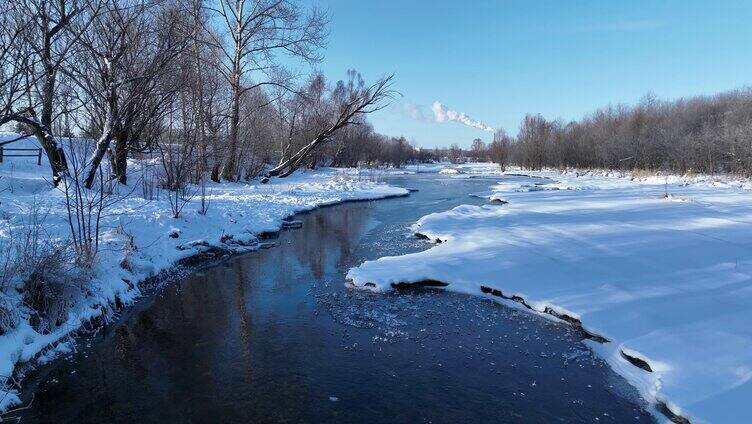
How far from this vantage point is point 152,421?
438 centimetres

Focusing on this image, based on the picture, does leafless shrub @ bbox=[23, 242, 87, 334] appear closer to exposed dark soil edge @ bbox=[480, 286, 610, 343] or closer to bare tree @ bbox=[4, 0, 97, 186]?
bare tree @ bbox=[4, 0, 97, 186]

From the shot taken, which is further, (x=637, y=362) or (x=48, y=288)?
(x=48, y=288)

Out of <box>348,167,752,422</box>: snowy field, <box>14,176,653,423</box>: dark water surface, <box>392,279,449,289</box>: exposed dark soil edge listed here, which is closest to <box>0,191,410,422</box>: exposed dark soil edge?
<box>14,176,653,423</box>: dark water surface

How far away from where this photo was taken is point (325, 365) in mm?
5520

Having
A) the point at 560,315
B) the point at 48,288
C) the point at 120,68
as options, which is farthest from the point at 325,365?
the point at 120,68

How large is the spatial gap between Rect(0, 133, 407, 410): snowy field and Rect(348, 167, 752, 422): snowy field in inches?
165

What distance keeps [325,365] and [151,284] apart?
4829 millimetres

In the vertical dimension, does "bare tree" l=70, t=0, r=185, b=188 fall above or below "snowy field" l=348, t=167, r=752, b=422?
above

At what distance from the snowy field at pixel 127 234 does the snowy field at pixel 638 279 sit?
13.8 ft

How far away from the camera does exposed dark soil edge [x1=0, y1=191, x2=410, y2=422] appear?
17.1ft

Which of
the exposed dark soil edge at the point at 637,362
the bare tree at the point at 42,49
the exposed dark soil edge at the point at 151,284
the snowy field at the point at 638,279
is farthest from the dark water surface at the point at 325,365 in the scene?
the bare tree at the point at 42,49

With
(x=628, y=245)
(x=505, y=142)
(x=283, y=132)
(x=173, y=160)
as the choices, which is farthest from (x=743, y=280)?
(x=505, y=142)

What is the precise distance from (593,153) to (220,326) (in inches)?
2177

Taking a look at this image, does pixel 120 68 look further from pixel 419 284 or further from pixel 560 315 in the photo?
pixel 560 315
